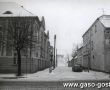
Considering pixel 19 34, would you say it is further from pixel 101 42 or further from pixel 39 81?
pixel 101 42

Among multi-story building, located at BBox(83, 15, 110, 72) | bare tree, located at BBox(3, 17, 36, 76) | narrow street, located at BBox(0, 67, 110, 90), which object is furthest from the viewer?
multi-story building, located at BBox(83, 15, 110, 72)

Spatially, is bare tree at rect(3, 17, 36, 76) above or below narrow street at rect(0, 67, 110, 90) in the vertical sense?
above

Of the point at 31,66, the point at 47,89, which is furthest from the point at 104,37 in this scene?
the point at 47,89

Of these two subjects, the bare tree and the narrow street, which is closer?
the narrow street

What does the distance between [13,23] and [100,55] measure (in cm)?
533

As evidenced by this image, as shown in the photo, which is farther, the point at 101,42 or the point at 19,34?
the point at 101,42

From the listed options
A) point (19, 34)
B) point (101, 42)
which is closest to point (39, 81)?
point (19, 34)

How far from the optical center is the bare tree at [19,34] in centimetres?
887

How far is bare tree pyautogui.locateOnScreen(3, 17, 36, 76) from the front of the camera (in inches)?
349

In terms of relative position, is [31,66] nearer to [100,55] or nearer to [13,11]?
[13,11]

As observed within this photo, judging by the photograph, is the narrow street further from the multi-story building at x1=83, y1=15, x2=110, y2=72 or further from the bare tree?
the multi-story building at x1=83, y1=15, x2=110, y2=72

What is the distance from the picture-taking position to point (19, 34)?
8.83 metres

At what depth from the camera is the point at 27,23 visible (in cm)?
→ 918

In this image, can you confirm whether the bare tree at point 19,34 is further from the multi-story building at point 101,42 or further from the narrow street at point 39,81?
the multi-story building at point 101,42
